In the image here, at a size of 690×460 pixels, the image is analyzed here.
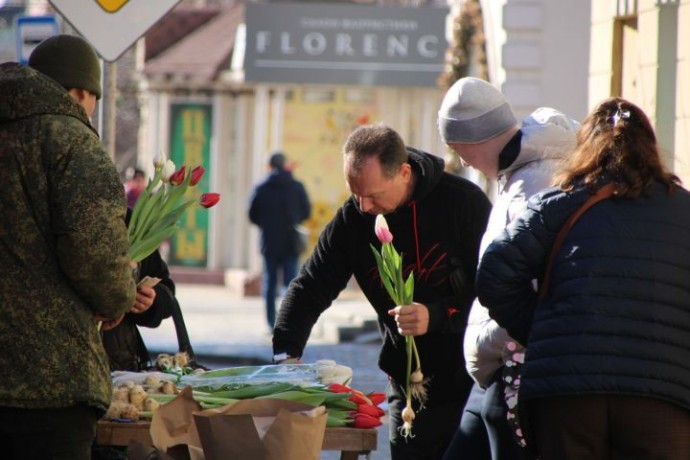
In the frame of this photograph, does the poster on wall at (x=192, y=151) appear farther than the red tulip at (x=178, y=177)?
Yes

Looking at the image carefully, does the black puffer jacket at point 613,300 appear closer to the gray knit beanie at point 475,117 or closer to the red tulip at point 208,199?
the gray knit beanie at point 475,117

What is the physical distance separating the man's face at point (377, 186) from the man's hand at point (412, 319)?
0.46 meters

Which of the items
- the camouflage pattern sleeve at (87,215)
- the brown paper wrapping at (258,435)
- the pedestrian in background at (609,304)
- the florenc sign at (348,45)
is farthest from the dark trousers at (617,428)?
the florenc sign at (348,45)

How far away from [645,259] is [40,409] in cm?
180

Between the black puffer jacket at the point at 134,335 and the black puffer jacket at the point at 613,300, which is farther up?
the black puffer jacket at the point at 613,300

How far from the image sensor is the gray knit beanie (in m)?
5.37

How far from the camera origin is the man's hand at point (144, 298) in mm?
5418

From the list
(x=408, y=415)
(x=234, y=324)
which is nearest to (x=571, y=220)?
(x=408, y=415)

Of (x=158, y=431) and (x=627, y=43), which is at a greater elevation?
(x=627, y=43)

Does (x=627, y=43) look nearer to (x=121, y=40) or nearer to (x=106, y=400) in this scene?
(x=121, y=40)

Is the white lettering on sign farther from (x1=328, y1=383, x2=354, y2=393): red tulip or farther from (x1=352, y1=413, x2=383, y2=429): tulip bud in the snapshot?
(x1=352, y1=413, x2=383, y2=429): tulip bud

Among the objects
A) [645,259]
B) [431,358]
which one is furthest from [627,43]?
[645,259]

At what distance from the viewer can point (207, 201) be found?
5.22m

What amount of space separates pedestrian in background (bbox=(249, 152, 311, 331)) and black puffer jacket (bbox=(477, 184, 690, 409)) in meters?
13.3
